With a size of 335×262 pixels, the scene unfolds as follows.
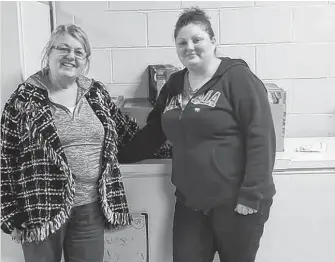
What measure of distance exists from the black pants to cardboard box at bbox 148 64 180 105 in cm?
67

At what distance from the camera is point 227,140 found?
5.45ft

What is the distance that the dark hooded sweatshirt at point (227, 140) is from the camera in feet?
5.35

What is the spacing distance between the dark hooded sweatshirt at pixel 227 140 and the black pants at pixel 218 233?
0.05 meters

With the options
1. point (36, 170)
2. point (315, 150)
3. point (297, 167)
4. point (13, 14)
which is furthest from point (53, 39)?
point (315, 150)

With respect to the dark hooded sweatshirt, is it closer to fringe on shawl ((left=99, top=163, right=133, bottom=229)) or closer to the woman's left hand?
the woman's left hand

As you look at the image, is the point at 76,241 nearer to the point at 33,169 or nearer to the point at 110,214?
the point at 110,214

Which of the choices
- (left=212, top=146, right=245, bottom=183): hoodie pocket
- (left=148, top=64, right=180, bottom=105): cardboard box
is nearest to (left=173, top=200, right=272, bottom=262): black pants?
(left=212, top=146, right=245, bottom=183): hoodie pocket

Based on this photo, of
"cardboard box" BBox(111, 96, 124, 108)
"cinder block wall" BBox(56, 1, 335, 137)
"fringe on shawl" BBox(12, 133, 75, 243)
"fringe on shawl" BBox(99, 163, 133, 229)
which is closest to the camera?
"fringe on shawl" BBox(12, 133, 75, 243)

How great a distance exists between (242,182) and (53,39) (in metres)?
0.78

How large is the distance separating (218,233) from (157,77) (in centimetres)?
88

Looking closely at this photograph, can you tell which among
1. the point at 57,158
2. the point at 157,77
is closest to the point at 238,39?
the point at 157,77

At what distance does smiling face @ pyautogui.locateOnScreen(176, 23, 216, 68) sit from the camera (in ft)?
5.42

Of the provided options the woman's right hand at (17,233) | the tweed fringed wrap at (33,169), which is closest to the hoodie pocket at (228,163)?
the tweed fringed wrap at (33,169)

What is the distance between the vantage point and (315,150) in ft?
6.91
